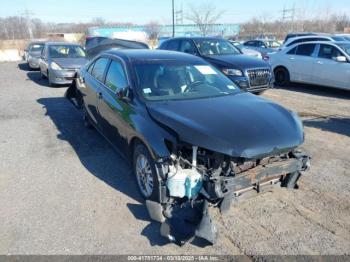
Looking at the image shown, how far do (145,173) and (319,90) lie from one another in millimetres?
9018

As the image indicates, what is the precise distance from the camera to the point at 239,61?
367 inches

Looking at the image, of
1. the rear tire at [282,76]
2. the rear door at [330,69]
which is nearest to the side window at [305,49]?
the rear door at [330,69]

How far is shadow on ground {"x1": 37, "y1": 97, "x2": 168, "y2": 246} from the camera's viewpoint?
144 inches

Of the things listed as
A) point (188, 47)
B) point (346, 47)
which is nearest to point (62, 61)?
point (188, 47)

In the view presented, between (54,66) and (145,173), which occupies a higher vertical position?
(54,66)

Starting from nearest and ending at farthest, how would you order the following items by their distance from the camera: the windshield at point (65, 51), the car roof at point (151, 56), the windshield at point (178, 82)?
the windshield at point (178, 82), the car roof at point (151, 56), the windshield at point (65, 51)

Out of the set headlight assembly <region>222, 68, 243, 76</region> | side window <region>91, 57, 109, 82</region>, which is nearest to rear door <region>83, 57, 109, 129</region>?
side window <region>91, 57, 109, 82</region>

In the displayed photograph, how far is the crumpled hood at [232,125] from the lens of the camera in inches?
124

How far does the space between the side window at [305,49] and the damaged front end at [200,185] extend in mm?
8175

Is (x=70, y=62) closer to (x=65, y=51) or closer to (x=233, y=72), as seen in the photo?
(x=65, y=51)

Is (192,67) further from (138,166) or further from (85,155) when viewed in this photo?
(85,155)

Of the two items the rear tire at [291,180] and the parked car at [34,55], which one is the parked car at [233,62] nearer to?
the rear tire at [291,180]

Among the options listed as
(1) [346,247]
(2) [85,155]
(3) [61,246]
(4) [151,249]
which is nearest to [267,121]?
(1) [346,247]

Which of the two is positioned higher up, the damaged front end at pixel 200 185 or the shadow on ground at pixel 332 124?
the damaged front end at pixel 200 185
